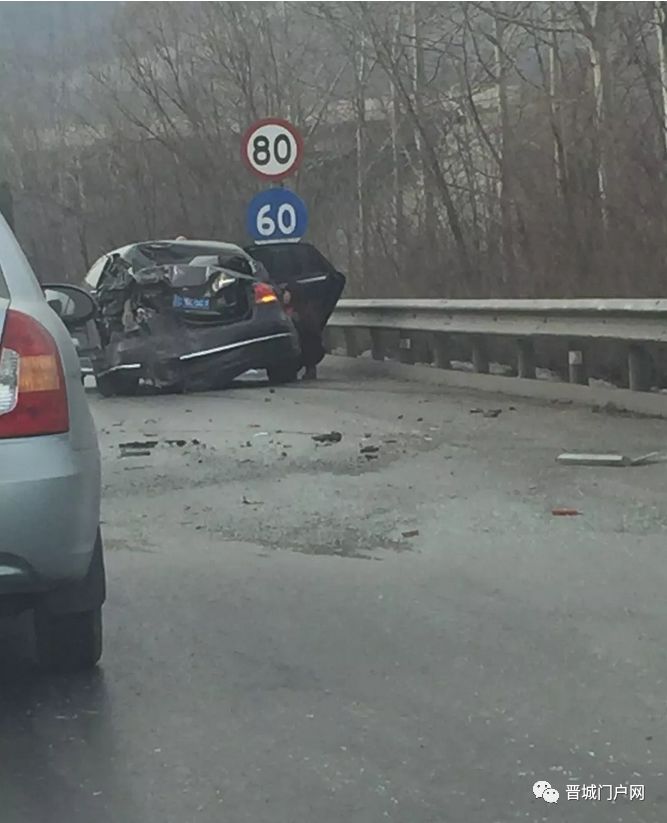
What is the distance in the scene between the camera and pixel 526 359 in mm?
14562

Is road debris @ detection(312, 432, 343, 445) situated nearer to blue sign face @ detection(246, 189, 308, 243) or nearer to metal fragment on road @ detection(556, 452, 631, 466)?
metal fragment on road @ detection(556, 452, 631, 466)

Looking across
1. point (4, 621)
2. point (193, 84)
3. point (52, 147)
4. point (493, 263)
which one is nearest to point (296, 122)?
point (193, 84)

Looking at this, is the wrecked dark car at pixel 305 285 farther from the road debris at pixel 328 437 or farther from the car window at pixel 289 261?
the road debris at pixel 328 437

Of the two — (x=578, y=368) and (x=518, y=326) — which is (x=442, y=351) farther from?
(x=578, y=368)

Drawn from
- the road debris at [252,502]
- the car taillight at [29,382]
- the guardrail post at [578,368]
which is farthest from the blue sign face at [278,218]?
the car taillight at [29,382]

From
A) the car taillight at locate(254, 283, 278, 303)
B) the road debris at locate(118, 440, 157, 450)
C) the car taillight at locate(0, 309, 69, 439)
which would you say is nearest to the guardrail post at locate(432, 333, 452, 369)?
the car taillight at locate(254, 283, 278, 303)

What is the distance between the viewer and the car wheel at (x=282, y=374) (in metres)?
16.4

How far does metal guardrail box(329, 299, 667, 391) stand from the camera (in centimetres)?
1245

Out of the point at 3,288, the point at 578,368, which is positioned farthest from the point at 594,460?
the point at 3,288

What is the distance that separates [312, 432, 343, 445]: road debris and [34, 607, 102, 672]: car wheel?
5.77m

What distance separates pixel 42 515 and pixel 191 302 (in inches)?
428

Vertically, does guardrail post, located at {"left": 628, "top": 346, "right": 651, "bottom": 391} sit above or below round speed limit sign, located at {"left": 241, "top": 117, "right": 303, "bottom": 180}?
below

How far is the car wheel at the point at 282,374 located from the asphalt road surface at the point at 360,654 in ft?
20.2

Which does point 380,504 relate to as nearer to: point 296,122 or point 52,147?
point 296,122
